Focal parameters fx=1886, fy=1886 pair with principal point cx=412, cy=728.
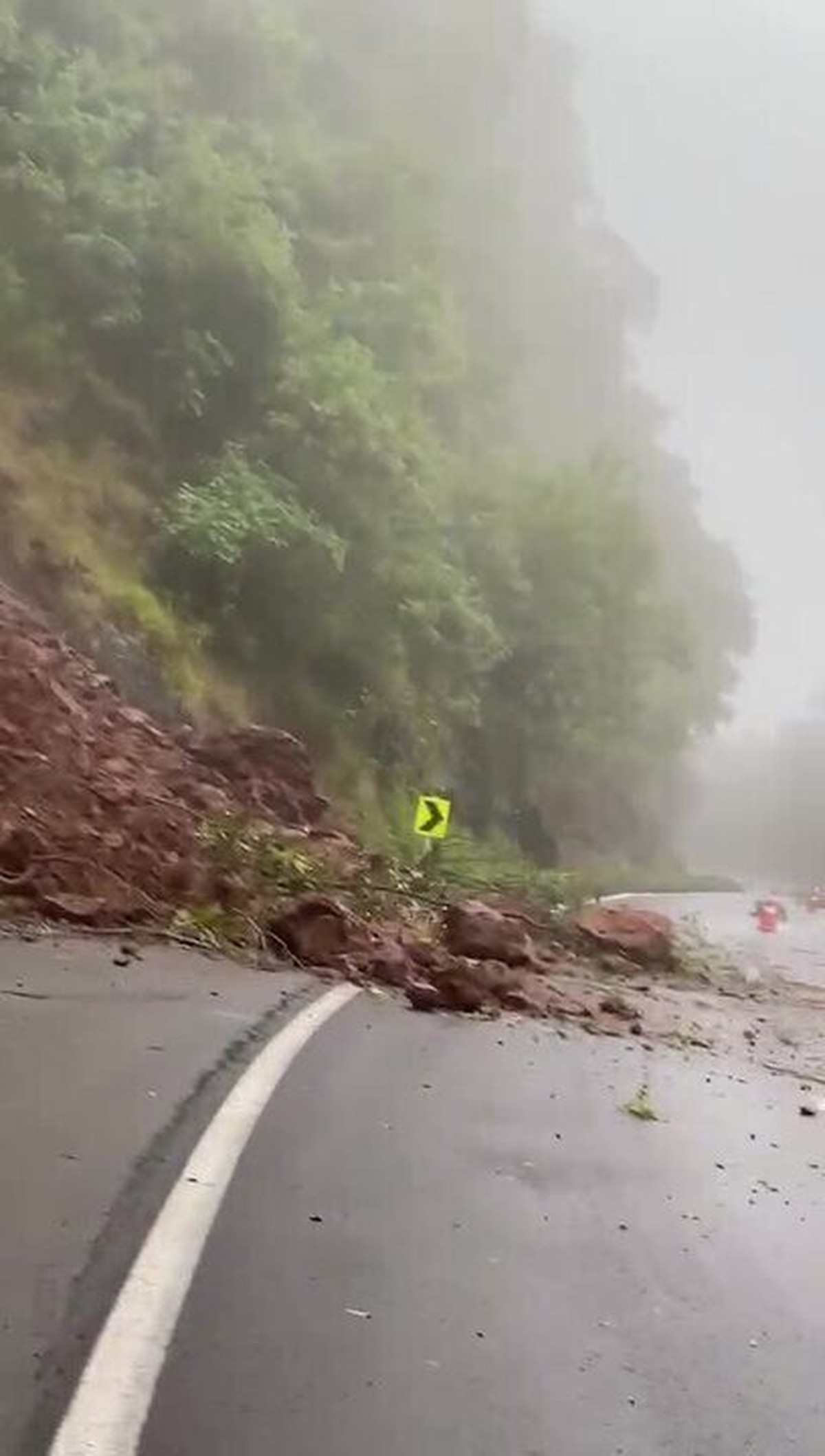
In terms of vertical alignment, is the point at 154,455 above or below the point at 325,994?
above

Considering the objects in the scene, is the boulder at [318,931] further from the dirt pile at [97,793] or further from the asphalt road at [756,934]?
the asphalt road at [756,934]

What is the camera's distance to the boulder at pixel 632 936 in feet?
52.0

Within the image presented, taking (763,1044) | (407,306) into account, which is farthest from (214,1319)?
(407,306)

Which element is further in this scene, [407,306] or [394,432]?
[407,306]

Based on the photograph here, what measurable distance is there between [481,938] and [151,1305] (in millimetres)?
8950

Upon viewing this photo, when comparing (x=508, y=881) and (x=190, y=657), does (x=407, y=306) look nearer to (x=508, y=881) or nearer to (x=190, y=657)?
(x=190, y=657)

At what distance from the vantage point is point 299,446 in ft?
86.8

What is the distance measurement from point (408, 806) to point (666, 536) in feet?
164

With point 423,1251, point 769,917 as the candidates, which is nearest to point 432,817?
point 769,917

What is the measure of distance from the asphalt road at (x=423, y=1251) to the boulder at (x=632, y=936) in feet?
22.4

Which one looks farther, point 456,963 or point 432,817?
point 432,817

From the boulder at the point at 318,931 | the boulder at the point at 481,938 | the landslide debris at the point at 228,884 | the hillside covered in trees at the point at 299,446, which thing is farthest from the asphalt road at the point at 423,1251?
the hillside covered in trees at the point at 299,446

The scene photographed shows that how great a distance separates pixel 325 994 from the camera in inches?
425

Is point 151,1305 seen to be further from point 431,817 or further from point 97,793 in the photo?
point 431,817
